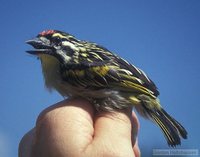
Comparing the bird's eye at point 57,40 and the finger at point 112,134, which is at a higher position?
the bird's eye at point 57,40

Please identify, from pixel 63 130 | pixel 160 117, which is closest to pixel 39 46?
pixel 160 117

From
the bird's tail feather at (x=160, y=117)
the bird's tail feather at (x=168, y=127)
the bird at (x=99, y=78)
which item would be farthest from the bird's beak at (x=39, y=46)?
the bird's tail feather at (x=168, y=127)

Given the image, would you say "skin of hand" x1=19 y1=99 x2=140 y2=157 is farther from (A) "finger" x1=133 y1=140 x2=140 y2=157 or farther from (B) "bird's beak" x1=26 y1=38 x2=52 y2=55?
(B) "bird's beak" x1=26 y1=38 x2=52 y2=55

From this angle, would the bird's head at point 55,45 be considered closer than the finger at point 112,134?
No

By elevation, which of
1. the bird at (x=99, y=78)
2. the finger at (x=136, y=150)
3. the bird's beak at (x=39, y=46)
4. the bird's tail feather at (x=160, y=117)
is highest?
the bird's beak at (x=39, y=46)

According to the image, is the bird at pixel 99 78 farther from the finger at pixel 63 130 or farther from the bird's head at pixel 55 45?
the finger at pixel 63 130

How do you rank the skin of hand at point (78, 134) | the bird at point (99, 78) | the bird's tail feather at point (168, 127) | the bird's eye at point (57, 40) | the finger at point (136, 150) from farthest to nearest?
the bird's eye at point (57, 40) → the bird's tail feather at point (168, 127) → the bird at point (99, 78) → the finger at point (136, 150) → the skin of hand at point (78, 134)

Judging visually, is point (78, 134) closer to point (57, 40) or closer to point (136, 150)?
point (136, 150)

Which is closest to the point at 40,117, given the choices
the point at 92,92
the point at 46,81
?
the point at 92,92

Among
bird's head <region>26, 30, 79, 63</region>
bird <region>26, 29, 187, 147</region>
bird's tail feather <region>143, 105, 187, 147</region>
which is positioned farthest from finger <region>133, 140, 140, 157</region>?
bird's head <region>26, 30, 79, 63</region>
